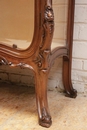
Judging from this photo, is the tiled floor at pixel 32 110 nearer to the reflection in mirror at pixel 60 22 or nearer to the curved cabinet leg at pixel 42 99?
the curved cabinet leg at pixel 42 99

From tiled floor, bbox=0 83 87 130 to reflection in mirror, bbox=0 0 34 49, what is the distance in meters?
0.33

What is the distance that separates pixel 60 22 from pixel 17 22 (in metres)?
0.20

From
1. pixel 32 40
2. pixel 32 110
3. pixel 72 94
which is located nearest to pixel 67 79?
pixel 72 94

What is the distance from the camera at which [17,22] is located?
885 millimetres

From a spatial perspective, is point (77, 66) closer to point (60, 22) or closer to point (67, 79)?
point (67, 79)

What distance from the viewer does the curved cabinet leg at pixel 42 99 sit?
85 centimetres

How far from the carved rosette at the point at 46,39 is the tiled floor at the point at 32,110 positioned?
0.25 meters

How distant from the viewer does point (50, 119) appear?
88 cm

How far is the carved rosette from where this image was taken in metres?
0.76

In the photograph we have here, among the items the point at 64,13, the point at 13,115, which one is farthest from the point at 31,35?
the point at 13,115

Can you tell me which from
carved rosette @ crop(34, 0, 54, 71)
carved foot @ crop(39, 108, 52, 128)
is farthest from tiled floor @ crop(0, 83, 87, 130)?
carved rosette @ crop(34, 0, 54, 71)

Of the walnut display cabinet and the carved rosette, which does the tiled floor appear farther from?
the carved rosette

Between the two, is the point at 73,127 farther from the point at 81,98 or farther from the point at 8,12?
the point at 8,12

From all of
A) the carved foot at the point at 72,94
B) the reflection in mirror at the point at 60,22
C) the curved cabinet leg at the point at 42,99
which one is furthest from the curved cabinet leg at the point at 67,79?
the curved cabinet leg at the point at 42,99
